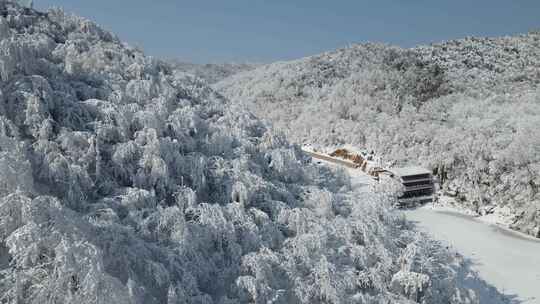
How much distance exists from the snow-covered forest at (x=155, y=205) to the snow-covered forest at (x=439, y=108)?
13433 millimetres

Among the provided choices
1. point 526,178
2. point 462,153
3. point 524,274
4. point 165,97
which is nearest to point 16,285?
point 165,97

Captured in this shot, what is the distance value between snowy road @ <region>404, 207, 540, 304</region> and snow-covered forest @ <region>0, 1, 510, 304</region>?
2073 millimetres

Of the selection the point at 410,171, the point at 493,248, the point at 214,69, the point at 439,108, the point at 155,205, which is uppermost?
the point at 214,69

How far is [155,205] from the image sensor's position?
34.9ft

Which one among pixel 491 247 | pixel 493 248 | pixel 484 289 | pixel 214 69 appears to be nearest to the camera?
pixel 484 289

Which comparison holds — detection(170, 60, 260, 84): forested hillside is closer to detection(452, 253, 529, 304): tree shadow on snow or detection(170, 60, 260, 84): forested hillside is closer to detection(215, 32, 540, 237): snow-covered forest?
detection(215, 32, 540, 237): snow-covered forest

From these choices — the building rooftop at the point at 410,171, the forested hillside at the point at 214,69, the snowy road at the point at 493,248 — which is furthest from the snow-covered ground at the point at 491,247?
the forested hillside at the point at 214,69

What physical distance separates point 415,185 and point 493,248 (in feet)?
23.7

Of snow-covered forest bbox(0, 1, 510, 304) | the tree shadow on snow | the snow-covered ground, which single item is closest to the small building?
the snow-covered ground

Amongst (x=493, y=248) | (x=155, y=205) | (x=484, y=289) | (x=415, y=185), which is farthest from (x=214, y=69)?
(x=155, y=205)

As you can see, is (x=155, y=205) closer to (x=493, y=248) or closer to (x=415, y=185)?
(x=493, y=248)

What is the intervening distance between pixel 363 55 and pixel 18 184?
59.4m

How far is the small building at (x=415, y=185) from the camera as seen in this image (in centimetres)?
2657

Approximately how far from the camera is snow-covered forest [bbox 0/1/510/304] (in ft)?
24.5
